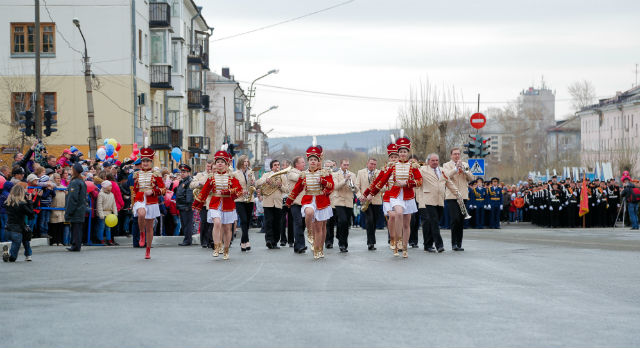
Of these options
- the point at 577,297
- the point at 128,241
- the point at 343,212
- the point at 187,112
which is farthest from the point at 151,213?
the point at 187,112

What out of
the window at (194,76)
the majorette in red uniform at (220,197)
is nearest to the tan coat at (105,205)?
the majorette in red uniform at (220,197)

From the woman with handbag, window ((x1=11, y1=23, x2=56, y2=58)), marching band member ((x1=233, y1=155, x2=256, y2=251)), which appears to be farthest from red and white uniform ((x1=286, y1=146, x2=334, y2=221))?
window ((x1=11, y1=23, x2=56, y2=58))

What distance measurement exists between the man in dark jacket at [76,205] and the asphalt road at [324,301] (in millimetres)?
2345

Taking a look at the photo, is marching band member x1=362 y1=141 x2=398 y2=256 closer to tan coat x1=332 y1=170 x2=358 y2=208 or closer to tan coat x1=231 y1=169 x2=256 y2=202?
tan coat x1=332 y1=170 x2=358 y2=208

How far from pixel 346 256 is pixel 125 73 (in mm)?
34829

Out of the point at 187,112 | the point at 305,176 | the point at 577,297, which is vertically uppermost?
the point at 187,112

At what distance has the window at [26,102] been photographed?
157ft

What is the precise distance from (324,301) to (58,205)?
12.2m

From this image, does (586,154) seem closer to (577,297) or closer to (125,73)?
(125,73)

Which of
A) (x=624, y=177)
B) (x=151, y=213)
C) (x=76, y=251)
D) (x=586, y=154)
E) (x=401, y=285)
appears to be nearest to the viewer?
(x=401, y=285)

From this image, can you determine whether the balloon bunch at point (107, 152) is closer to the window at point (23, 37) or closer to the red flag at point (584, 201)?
the red flag at point (584, 201)

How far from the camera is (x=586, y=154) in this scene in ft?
366

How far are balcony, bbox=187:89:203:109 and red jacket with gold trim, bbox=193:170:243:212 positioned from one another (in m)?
53.2

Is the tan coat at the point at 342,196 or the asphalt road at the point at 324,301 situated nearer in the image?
the asphalt road at the point at 324,301
